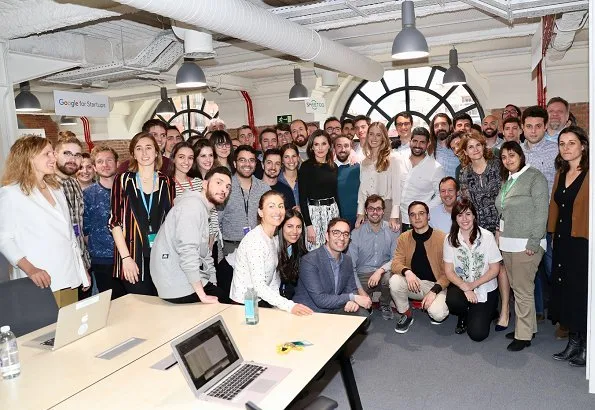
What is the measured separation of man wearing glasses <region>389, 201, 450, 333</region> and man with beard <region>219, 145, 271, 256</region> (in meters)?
1.42

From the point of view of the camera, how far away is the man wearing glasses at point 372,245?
535 centimetres

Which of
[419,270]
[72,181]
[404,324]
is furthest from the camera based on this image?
[419,270]

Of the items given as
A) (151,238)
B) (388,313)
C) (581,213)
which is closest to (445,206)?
(388,313)

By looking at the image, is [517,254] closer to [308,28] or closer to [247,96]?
[308,28]

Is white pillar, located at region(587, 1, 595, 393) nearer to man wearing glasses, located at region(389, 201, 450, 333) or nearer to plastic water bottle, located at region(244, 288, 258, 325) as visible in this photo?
man wearing glasses, located at region(389, 201, 450, 333)

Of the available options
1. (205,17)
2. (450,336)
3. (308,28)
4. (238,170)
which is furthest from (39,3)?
(450,336)

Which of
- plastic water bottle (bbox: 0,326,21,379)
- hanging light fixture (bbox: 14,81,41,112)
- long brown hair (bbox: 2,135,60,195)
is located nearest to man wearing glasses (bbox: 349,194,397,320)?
long brown hair (bbox: 2,135,60,195)

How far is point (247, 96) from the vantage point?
11.6 metres

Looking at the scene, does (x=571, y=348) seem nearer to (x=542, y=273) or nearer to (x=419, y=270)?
(x=542, y=273)

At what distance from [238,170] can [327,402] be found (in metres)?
3.06

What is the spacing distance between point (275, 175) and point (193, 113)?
8.89 m

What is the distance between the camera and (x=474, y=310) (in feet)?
15.7

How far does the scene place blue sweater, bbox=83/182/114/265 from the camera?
14.7ft

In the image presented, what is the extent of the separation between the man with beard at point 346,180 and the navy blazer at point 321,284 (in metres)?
1.31
